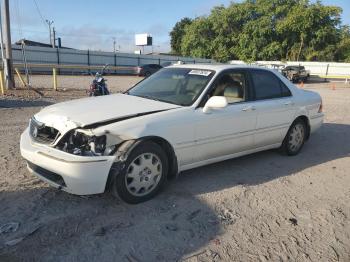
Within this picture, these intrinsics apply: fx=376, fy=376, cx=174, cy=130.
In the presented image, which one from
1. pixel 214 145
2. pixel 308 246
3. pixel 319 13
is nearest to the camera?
pixel 308 246

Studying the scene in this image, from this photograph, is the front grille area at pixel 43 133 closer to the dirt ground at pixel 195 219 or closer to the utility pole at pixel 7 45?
the dirt ground at pixel 195 219

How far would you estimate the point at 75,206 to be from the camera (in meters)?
4.08

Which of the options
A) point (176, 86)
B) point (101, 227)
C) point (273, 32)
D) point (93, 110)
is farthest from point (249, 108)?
point (273, 32)

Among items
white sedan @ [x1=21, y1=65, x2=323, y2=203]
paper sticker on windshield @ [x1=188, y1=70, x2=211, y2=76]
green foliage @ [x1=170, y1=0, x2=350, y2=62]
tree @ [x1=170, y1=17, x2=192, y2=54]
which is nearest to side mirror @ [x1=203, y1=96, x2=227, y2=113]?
white sedan @ [x1=21, y1=65, x2=323, y2=203]

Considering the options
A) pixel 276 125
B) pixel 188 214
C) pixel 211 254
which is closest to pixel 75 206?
pixel 188 214

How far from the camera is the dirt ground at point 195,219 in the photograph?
10.9ft

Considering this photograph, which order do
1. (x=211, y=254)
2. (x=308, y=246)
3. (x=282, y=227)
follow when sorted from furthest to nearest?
(x=282, y=227), (x=308, y=246), (x=211, y=254)

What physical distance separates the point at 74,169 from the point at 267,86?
3.50 m

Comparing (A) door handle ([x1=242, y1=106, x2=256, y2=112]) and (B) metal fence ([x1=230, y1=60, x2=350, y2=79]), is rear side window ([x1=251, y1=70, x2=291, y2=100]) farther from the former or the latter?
(B) metal fence ([x1=230, y1=60, x2=350, y2=79])

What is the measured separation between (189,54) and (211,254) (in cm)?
5503

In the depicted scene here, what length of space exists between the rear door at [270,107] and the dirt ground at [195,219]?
0.56 m

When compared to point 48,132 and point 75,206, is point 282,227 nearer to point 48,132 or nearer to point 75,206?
point 75,206

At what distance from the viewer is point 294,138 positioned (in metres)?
6.48

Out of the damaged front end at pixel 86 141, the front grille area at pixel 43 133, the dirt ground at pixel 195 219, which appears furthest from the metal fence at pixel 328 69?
the damaged front end at pixel 86 141
